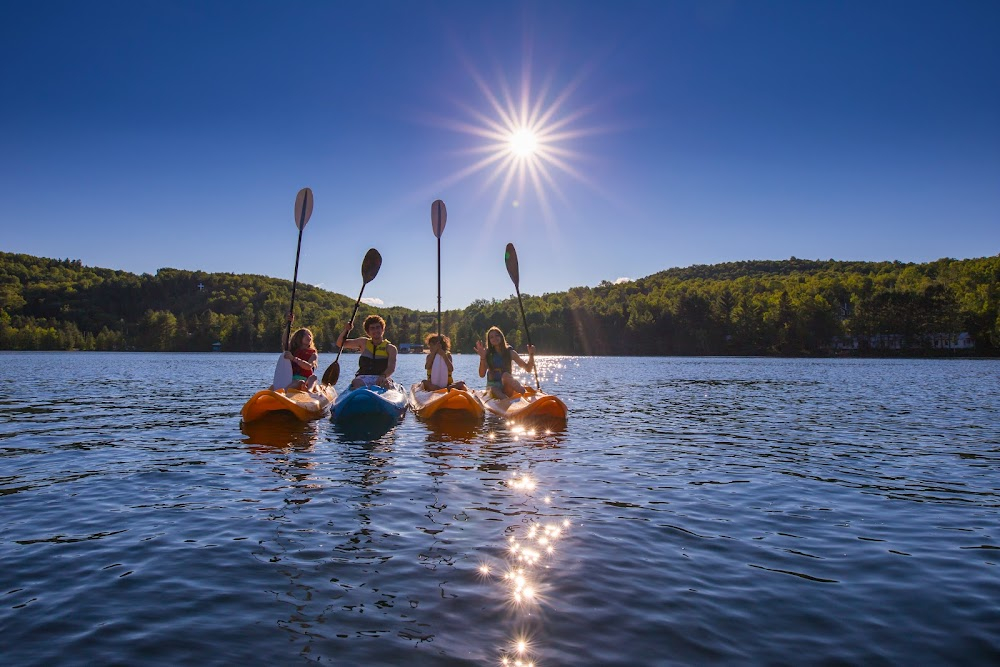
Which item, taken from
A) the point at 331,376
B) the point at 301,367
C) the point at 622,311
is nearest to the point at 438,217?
the point at 331,376

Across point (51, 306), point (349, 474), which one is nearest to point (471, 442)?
point (349, 474)

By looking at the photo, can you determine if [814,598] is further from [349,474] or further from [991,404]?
[991,404]

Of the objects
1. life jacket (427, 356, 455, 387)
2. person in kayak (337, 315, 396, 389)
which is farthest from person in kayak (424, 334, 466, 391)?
person in kayak (337, 315, 396, 389)

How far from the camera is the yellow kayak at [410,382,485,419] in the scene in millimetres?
15148

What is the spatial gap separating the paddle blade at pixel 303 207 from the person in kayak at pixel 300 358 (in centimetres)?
519

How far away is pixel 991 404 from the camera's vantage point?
21688 millimetres

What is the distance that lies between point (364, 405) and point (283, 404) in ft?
5.96

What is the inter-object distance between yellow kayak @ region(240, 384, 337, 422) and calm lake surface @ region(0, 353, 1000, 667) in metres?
1.53

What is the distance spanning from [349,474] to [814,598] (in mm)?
6681

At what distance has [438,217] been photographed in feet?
72.6

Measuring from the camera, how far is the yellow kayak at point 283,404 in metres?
14.0

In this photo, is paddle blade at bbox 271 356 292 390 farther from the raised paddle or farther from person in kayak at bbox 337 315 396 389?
the raised paddle

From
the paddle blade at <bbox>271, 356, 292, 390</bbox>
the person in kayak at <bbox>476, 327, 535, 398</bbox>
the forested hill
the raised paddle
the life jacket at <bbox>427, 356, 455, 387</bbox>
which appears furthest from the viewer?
the forested hill

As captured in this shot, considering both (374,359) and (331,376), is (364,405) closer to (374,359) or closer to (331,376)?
(374,359)
